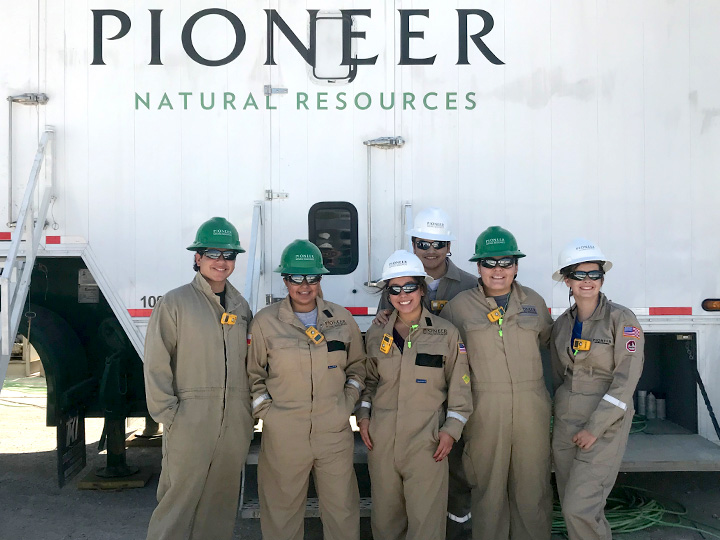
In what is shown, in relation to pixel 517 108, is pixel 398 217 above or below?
below

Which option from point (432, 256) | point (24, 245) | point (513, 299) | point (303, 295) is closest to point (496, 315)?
point (513, 299)

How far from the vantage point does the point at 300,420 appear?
312cm

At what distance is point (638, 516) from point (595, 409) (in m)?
1.62

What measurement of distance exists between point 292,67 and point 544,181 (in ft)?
5.89

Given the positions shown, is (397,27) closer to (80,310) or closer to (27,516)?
(80,310)

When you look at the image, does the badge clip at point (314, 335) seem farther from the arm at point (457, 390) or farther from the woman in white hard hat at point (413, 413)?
the arm at point (457, 390)

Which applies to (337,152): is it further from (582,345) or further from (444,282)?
(582,345)

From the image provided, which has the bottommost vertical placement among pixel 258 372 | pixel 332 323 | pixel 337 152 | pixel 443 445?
pixel 443 445

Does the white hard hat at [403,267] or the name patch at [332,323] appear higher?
the white hard hat at [403,267]

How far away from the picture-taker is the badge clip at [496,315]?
3.28 m

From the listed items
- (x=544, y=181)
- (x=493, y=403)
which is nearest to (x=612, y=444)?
(x=493, y=403)

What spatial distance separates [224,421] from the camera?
3197mm

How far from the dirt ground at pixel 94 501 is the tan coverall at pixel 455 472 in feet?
2.25

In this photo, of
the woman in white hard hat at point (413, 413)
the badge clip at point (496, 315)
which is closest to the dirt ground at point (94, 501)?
the woman in white hard hat at point (413, 413)
